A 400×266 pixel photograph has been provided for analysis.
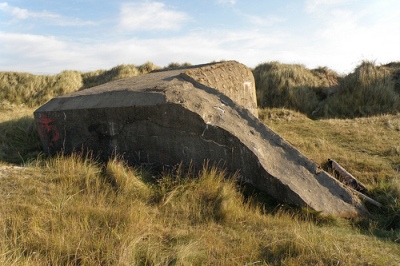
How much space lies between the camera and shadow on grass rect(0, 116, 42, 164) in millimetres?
5379

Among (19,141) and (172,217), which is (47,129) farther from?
(172,217)

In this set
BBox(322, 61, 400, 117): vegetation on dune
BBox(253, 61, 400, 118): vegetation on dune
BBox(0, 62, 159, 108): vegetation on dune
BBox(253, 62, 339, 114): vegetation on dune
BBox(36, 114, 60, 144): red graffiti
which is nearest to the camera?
→ BBox(36, 114, 60, 144): red graffiti

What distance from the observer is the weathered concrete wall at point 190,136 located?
3973mm

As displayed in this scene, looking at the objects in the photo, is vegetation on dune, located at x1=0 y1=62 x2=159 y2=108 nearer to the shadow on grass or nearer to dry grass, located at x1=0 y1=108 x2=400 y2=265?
the shadow on grass

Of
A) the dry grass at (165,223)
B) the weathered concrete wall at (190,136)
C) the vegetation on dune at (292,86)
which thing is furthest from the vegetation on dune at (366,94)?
the weathered concrete wall at (190,136)

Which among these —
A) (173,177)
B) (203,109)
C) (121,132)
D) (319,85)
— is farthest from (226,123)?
(319,85)

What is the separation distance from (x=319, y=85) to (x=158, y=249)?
11886 mm

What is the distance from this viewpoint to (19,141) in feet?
19.8

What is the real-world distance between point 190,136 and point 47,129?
2544 millimetres

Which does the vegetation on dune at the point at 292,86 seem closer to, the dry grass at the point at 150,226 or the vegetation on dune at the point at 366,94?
the vegetation on dune at the point at 366,94

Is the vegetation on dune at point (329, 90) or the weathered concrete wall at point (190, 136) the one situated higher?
the vegetation on dune at point (329, 90)

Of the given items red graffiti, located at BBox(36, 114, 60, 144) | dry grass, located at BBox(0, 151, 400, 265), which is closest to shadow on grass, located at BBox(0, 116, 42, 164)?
red graffiti, located at BBox(36, 114, 60, 144)

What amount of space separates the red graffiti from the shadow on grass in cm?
35

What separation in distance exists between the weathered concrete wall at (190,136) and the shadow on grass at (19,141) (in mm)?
677
